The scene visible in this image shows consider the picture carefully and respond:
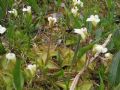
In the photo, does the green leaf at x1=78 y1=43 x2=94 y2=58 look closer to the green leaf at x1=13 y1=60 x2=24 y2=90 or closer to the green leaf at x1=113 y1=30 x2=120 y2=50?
the green leaf at x1=113 y1=30 x2=120 y2=50

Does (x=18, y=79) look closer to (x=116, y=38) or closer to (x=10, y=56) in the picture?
(x=10, y=56)

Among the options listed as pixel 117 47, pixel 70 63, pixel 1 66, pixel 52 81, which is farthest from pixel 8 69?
pixel 117 47

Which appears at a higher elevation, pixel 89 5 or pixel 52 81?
pixel 89 5

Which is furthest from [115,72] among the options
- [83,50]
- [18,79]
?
[18,79]

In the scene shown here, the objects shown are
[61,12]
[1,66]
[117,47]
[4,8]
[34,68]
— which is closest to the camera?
[34,68]

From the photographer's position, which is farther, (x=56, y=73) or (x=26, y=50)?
(x=26, y=50)

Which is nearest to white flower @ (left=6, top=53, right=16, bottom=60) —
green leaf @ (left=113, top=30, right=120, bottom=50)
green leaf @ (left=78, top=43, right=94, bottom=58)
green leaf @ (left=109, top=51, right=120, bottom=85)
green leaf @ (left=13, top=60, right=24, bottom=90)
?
green leaf @ (left=13, top=60, right=24, bottom=90)

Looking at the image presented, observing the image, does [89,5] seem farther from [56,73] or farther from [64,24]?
[56,73]

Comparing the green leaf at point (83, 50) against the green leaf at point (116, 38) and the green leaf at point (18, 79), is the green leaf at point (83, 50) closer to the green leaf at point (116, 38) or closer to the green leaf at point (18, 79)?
the green leaf at point (116, 38)
